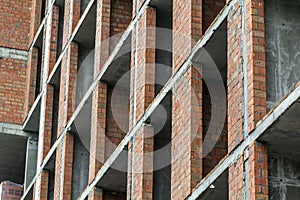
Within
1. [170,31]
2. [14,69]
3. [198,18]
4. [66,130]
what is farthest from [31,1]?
[198,18]

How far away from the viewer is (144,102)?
60.4 ft

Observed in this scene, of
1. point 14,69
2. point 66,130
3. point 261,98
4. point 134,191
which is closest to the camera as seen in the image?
point 261,98

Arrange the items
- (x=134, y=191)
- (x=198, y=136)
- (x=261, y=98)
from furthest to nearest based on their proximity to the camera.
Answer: (x=134, y=191), (x=198, y=136), (x=261, y=98)

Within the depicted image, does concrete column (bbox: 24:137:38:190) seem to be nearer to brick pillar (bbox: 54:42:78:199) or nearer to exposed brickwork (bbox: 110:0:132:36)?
brick pillar (bbox: 54:42:78:199)

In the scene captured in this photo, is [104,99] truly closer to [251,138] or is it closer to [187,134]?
[187,134]

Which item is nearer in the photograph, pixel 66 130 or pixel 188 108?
pixel 188 108

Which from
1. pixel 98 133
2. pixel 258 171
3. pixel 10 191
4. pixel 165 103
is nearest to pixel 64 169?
pixel 98 133

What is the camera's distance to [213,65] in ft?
54.5

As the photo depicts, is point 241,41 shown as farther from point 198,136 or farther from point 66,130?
point 66,130

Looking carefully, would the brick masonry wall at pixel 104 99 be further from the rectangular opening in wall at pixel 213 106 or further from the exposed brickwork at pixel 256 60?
the exposed brickwork at pixel 256 60

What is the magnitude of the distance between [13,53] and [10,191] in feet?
13.6

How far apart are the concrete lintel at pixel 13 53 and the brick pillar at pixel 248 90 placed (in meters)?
17.2

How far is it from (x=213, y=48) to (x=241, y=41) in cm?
160

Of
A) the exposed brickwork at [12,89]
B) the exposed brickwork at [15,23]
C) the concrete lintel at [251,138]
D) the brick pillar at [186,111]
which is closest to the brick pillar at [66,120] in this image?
the exposed brickwork at [12,89]
